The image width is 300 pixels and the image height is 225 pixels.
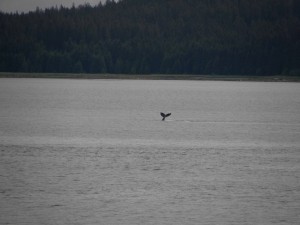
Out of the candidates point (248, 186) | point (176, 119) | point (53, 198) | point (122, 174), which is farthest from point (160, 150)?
point (176, 119)

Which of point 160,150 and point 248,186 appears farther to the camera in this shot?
point 160,150

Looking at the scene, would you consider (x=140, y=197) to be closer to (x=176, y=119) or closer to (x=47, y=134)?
(x=47, y=134)

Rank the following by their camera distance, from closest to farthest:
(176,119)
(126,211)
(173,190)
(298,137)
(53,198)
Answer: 1. (126,211)
2. (53,198)
3. (173,190)
4. (298,137)
5. (176,119)

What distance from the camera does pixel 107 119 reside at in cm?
7050

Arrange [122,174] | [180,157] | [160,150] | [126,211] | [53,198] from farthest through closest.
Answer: [160,150], [180,157], [122,174], [53,198], [126,211]

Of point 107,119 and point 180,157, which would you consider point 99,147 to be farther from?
point 107,119

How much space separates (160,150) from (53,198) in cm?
1630

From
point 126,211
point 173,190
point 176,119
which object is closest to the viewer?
point 126,211

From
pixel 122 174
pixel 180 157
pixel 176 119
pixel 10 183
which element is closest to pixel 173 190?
pixel 122 174

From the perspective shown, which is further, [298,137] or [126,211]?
[298,137]

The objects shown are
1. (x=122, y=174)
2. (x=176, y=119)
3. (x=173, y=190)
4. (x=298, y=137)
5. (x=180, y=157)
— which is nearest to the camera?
(x=173, y=190)

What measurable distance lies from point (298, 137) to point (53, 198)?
2879cm

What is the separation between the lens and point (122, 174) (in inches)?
1277

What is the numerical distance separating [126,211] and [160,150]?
17.8 metres
